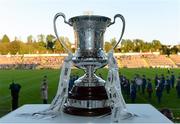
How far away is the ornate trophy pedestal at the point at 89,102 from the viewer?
7.63 ft

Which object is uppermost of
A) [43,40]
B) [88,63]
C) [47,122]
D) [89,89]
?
[43,40]

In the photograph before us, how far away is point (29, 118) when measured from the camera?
2.32 meters

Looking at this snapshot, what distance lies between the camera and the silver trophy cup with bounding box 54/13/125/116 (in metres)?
2.34

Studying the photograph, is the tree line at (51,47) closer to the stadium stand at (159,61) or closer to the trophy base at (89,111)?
the stadium stand at (159,61)

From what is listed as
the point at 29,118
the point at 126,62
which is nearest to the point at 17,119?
the point at 29,118

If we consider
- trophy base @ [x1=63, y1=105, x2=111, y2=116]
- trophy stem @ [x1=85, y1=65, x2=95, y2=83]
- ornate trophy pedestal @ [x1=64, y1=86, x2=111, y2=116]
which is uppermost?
trophy stem @ [x1=85, y1=65, x2=95, y2=83]

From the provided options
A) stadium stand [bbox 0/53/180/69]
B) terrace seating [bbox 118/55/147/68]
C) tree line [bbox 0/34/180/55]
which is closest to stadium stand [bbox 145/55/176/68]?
stadium stand [bbox 0/53/180/69]

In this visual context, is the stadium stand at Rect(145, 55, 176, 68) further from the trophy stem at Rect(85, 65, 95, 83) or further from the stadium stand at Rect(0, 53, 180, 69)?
the trophy stem at Rect(85, 65, 95, 83)

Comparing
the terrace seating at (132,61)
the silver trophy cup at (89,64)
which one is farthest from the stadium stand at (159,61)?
the silver trophy cup at (89,64)

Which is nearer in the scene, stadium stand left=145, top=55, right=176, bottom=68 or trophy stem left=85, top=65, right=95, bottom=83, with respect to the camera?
trophy stem left=85, top=65, right=95, bottom=83

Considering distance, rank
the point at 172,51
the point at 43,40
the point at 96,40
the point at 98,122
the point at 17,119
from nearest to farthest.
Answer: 1. the point at 98,122
2. the point at 17,119
3. the point at 96,40
4. the point at 172,51
5. the point at 43,40

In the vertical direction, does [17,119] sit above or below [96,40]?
below

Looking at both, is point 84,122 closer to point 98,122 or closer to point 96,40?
point 98,122

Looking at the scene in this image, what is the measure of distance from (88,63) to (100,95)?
0.64 ft
